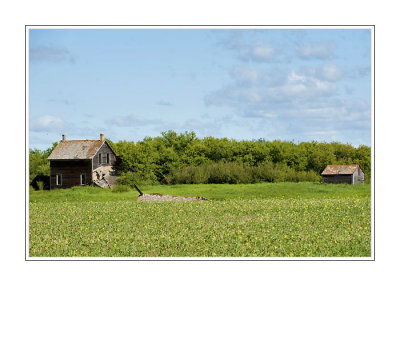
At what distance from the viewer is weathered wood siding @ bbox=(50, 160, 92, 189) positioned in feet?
34.3

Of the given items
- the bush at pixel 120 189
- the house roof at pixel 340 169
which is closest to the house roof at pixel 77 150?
the bush at pixel 120 189

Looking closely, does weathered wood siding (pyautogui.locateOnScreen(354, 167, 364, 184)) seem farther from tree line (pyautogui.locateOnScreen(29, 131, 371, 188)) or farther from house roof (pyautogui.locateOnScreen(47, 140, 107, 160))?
house roof (pyautogui.locateOnScreen(47, 140, 107, 160))

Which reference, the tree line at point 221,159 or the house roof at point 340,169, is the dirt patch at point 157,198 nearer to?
the tree line at point 221,159

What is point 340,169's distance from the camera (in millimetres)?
12055

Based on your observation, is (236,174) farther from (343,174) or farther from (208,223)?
(208,223)

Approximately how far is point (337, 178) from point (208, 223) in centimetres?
561

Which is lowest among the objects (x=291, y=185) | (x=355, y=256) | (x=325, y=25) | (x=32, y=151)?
(x=355, y=256)

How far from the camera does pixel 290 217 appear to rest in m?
9.02

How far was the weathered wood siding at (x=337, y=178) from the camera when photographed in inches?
477

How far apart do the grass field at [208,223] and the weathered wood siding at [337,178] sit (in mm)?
188

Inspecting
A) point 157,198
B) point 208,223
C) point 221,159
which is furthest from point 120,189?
point 208,223

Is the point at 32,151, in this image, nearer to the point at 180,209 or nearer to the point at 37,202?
the point at 37,202

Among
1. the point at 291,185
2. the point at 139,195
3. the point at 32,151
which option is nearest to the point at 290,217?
the point at 291,185

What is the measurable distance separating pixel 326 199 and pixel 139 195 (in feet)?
17.4
